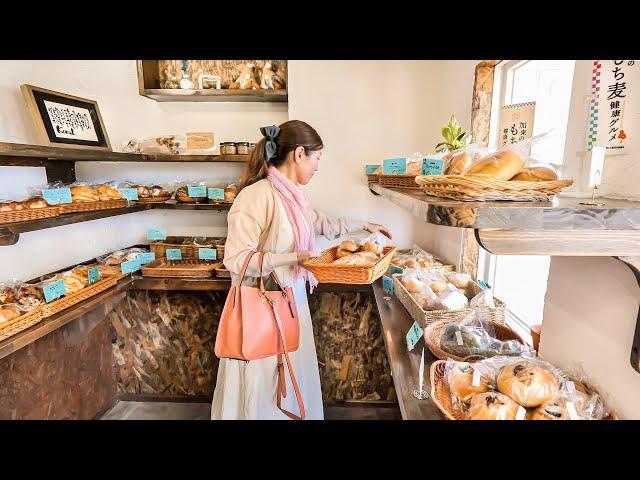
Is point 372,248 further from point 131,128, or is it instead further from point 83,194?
point 131,128

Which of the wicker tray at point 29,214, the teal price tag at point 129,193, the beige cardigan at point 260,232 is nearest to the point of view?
the wicker tray at point 29,214

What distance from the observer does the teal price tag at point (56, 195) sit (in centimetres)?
175

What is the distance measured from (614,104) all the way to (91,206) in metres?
2.23

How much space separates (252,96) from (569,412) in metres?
2.20

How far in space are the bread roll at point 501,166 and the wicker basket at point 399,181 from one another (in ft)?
1.72

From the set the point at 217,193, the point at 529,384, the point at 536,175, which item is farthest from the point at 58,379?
the point at 536,175

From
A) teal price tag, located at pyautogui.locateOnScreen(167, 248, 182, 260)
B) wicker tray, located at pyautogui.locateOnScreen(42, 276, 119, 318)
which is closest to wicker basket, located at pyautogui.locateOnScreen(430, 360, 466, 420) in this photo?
wicker tray, located at pyautogui.locateOnScreen(42, 276, 119, 318)

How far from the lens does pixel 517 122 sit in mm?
1333

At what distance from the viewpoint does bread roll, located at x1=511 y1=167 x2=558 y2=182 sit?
0.76m

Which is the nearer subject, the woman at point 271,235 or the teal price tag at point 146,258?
the woman at point 271,235

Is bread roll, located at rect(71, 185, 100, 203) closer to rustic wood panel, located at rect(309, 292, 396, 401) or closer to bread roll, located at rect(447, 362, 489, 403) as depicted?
rustic wood panel, located at rect(309, 292, 396, 401)

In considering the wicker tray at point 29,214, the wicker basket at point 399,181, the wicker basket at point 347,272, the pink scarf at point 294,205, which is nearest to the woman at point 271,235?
the pink scarf at point 294,205

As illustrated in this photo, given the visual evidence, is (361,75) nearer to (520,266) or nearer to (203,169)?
(203,169)

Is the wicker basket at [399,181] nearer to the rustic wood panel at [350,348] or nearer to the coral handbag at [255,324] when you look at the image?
the coral handbag at [255,324]
